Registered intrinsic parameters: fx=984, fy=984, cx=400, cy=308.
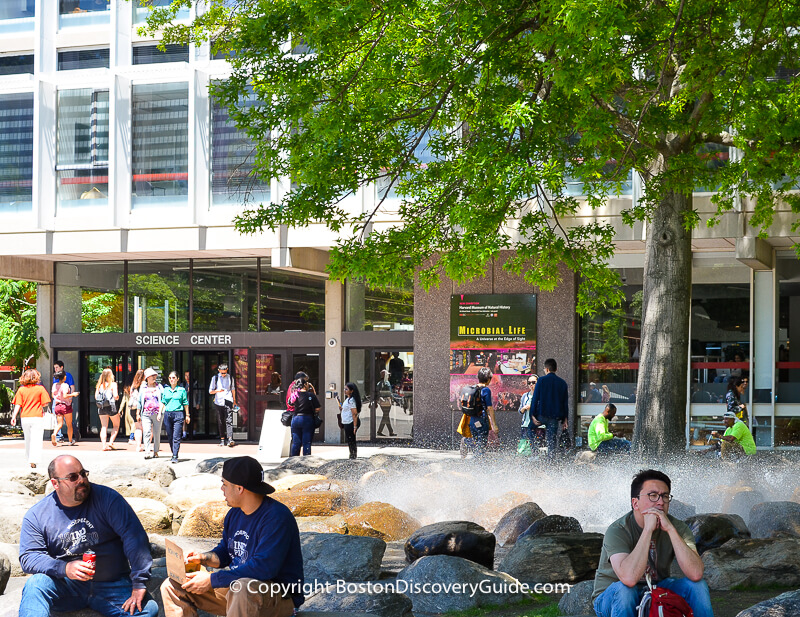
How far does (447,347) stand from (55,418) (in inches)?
365

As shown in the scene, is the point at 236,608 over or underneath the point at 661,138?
underneath

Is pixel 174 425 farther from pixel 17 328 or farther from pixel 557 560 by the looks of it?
pixel 557 560

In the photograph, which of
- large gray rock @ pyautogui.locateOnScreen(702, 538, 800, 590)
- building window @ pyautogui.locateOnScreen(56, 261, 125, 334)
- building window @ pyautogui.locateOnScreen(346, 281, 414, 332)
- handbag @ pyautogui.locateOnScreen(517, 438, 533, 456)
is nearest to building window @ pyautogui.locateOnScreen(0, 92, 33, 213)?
building window @ pyautogui.locateOnScreen(56, 261, 125, 334)

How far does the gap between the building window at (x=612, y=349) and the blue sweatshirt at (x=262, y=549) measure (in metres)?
16.2

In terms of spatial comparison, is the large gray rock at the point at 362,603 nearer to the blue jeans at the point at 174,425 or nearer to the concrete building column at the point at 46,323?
the blue jeans at the point at 174,425

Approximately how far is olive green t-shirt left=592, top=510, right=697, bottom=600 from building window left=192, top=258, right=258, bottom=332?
19196 millimetres

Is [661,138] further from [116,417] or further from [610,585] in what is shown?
[116,417]

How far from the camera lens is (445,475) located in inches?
533

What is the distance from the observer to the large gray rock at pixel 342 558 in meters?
8.05

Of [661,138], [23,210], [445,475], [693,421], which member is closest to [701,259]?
[693,421]

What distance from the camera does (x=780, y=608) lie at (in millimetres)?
5215

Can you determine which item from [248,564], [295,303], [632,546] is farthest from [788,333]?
[248,564]

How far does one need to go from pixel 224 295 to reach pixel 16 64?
25.4 ft

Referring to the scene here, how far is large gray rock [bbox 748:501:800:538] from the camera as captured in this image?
9648 millimetres
